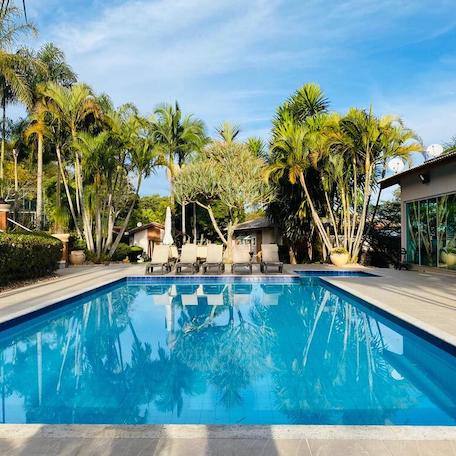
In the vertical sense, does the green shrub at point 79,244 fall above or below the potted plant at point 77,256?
above

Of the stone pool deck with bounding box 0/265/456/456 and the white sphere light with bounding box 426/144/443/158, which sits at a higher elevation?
the white sphere light with bounding box 426/144/443/158

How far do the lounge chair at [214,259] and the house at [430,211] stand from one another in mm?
6729

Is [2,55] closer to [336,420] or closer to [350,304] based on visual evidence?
[350,304]

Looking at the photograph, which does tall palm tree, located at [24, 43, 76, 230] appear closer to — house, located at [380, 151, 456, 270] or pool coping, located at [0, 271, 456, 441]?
house, located at [380, 151, 456, 270]

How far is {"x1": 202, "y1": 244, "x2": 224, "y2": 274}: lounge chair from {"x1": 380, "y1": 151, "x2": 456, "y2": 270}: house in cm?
673

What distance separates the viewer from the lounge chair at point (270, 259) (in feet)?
49.8

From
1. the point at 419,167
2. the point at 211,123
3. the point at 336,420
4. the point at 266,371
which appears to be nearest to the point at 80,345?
the point at 266,371

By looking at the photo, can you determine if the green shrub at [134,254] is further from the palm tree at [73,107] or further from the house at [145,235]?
the palm tree at [73,107]

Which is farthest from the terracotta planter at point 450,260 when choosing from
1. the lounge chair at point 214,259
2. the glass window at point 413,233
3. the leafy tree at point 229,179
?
the leafy tree at point 229,179

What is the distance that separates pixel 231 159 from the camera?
66.6 ft

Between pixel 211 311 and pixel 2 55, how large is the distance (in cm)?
1245

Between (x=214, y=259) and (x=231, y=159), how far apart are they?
6.56 m

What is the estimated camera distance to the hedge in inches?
419

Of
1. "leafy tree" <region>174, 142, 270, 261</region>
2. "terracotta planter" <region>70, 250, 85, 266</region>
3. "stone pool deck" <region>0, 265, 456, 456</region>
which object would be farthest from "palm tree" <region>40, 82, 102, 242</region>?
"stone pool deck" <region>0, 265, 456, 456</region>
